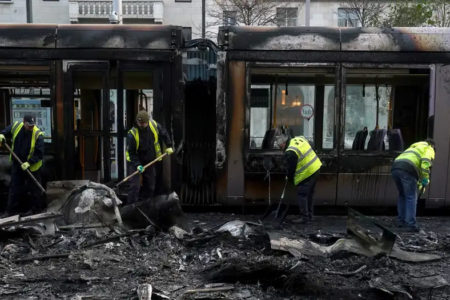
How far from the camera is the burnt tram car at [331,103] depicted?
7.58m

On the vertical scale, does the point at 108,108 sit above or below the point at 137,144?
above

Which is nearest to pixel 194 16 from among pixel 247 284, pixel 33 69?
pixel 33 69

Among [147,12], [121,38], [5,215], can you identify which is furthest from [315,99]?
[147,12]

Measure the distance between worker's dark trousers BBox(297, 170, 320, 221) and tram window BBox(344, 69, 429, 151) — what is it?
855mm

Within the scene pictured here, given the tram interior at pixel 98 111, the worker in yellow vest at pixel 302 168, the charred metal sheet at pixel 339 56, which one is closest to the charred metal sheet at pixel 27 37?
the tram interior at pixel 98 111

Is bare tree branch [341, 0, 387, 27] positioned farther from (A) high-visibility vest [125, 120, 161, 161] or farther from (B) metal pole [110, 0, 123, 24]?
(A) high-visibility vest [125, 120, 161, 161]

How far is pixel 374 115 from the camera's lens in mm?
8023

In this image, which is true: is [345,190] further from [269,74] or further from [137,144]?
[137,144]

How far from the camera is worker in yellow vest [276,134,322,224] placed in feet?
23.8

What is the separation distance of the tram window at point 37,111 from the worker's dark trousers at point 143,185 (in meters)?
1.46

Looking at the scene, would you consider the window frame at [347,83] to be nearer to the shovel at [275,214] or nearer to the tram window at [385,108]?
the tram window at [385,108]

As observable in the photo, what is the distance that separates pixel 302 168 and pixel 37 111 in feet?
13.8

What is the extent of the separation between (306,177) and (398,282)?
266 centimetres

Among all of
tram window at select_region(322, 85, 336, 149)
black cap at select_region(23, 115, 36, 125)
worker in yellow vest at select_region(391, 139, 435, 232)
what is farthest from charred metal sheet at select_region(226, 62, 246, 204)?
black cap at select_region(23, 115, 36, 125)
